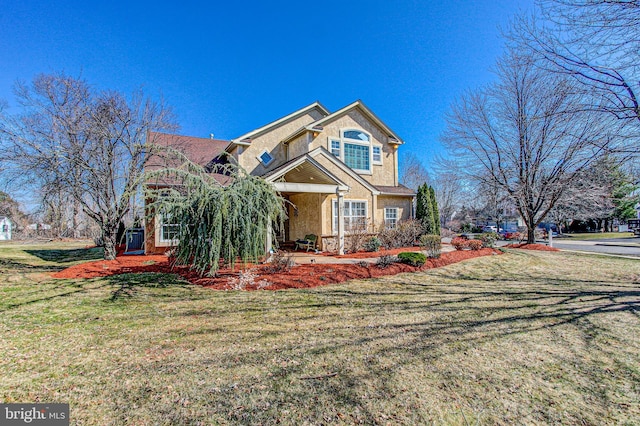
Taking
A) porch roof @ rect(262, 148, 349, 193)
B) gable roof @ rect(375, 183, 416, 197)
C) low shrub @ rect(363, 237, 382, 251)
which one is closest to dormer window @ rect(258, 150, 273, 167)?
porch roof @ rect(262, 148, 349, 193)

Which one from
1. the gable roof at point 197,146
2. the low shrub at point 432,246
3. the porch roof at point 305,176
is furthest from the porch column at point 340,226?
the gable roof at point 197,146

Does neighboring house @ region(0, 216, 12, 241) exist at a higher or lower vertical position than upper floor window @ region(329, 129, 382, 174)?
lower

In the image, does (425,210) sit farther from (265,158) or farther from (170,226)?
(170,226)

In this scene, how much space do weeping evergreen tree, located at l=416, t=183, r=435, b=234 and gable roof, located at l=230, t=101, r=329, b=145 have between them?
329 inches

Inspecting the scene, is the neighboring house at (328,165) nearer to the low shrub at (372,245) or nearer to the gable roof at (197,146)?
the gable roof at (197,146)

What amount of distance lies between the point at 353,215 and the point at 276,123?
712 cm

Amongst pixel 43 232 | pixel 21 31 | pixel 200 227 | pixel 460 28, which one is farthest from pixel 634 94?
pixel 43 232

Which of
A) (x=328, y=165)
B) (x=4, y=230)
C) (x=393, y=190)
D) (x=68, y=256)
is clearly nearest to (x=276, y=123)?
(x=328, y=165)

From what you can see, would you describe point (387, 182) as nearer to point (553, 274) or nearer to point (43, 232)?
point (553, 274)

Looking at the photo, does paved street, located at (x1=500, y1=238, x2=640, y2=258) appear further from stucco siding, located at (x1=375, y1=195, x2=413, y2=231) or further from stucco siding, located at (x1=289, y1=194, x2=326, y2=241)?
stucco siding, located at (x1=289, y1=194, x2=326, y2=241)

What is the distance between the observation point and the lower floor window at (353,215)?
15055 millimetres

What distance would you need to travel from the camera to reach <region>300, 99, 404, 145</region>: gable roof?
16.4m

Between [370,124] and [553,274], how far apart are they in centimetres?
1292

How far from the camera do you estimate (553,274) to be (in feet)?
32.6
